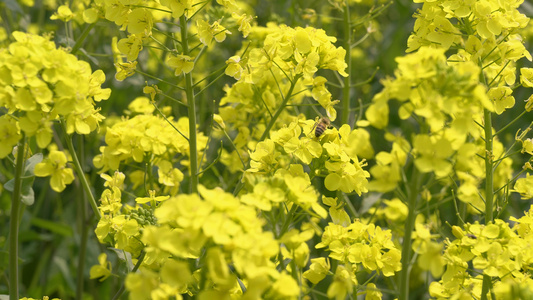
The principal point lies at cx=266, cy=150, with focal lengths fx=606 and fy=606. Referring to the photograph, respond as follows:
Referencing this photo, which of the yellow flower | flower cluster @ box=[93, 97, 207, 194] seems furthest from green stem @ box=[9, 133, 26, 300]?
flower cluster @ box=[93, 97, 207, 194]

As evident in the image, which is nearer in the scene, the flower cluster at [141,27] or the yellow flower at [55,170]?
the yellow flower at [55,170]

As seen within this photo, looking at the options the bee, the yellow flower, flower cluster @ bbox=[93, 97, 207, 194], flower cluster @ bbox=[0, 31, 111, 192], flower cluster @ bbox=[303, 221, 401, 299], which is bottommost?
flower cluster @ bbox=[303, 221, 401, 299]

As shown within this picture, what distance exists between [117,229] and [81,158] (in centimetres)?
110

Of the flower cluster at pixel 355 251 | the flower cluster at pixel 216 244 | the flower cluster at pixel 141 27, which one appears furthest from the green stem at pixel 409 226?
the flower cluster at pixel 141 27

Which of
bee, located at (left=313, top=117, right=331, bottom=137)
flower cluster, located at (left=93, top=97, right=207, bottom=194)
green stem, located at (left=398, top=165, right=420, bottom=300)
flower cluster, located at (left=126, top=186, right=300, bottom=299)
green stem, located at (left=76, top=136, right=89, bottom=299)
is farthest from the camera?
green stem, located at (left=76, top=136, right=89, bottom=299)

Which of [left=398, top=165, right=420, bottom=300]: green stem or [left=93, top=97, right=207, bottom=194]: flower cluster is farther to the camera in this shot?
[left=93, top=97, right=207, bottom=194]: flower cluster

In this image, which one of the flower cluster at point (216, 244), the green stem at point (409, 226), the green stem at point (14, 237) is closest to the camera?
the flower cluster at point (216, 244)

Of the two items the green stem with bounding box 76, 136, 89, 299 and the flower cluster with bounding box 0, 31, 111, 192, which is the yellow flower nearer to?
the flower cluster with bounding box 0, 31, 111, 192

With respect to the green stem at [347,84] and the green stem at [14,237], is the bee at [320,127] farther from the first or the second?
the green stem at [14,237]

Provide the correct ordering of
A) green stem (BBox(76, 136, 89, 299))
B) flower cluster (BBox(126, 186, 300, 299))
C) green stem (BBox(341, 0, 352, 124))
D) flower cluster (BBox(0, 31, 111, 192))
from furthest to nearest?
green stem (BBox(76, 136, 89, 299)) → green stem (BBox(341, 0, 352, 124)) → flower cluster (BBox(0, 31, 111, 192)) → flower cluster (BBox(126, 186, 300, 299))

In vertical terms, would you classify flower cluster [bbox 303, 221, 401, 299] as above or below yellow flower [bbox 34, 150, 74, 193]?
below

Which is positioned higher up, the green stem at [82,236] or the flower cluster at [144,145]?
the flower cluster at [144,145]

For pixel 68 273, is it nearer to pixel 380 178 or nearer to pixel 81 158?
pixel 81 158

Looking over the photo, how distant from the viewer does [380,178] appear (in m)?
1.50
